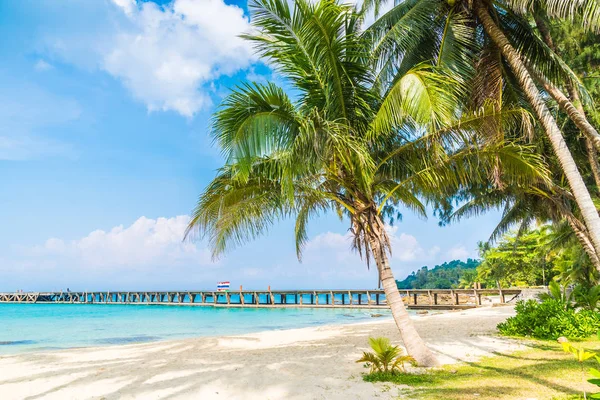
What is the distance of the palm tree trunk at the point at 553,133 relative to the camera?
6598 mm

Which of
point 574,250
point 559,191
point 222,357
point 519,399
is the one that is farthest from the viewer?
point 574,250

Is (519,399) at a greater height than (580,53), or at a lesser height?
lesser

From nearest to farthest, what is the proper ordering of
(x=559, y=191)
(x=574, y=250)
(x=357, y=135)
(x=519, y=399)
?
(x=519, y=399), (x=357, y=135), (x=559, y=191), (x=574, y=250)

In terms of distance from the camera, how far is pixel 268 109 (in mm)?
6750

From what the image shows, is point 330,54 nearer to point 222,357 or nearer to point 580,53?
point 222,357

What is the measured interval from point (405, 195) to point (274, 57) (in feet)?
12.4

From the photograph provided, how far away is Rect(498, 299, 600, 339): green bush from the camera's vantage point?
8.90 metres

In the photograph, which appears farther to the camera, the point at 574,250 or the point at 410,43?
the point at 574,250

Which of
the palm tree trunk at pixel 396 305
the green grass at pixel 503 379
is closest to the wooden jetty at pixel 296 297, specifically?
the green grass at pixel 503 379

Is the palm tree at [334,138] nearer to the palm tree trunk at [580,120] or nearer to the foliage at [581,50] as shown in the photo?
the palm tree trunk at [580,120]

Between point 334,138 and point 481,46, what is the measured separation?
5.28m

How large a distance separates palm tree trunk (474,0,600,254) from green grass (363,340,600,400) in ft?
6.48

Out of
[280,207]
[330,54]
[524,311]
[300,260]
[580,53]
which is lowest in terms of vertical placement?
[524,311]

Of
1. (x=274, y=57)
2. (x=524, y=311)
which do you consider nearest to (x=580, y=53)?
(x=524, y=311)
